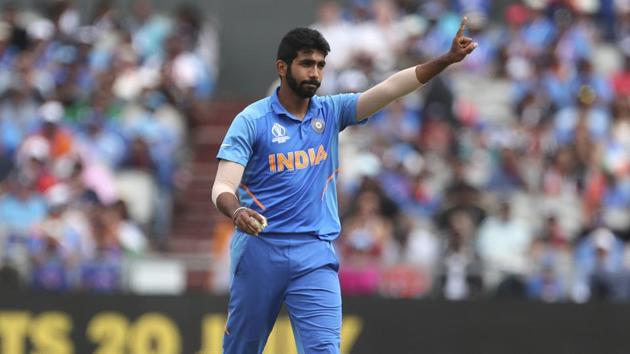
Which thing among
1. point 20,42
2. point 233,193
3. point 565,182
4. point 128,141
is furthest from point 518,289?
point 20,42

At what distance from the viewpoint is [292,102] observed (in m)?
9.13

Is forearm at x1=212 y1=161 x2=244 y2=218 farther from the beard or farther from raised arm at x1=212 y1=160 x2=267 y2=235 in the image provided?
the beard

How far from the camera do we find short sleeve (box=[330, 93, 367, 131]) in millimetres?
9305

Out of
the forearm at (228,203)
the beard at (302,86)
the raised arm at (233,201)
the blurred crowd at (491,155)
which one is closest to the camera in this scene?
the raised arm at (233,201)

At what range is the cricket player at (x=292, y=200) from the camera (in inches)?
353

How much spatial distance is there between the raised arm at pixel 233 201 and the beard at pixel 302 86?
1.98 ft

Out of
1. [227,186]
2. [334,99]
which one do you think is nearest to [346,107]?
[334,99]

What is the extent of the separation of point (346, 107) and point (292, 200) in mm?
735

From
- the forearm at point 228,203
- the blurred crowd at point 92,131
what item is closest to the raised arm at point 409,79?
the forearm at point 228,203

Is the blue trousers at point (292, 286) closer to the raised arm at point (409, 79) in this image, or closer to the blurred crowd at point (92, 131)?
the raised arm at point (409, 79)

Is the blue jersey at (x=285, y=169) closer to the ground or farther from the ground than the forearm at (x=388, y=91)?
closer to the ground

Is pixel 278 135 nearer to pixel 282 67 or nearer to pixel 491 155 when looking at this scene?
pixel 282 67

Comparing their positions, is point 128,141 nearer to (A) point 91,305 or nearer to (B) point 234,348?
(A) point 91,305

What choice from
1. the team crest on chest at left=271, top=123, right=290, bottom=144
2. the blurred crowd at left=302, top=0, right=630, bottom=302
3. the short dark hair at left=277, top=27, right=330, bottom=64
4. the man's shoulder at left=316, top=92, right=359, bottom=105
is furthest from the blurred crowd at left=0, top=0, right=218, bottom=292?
the short dark hair at left=277, top=27, right=330, bottom=64
